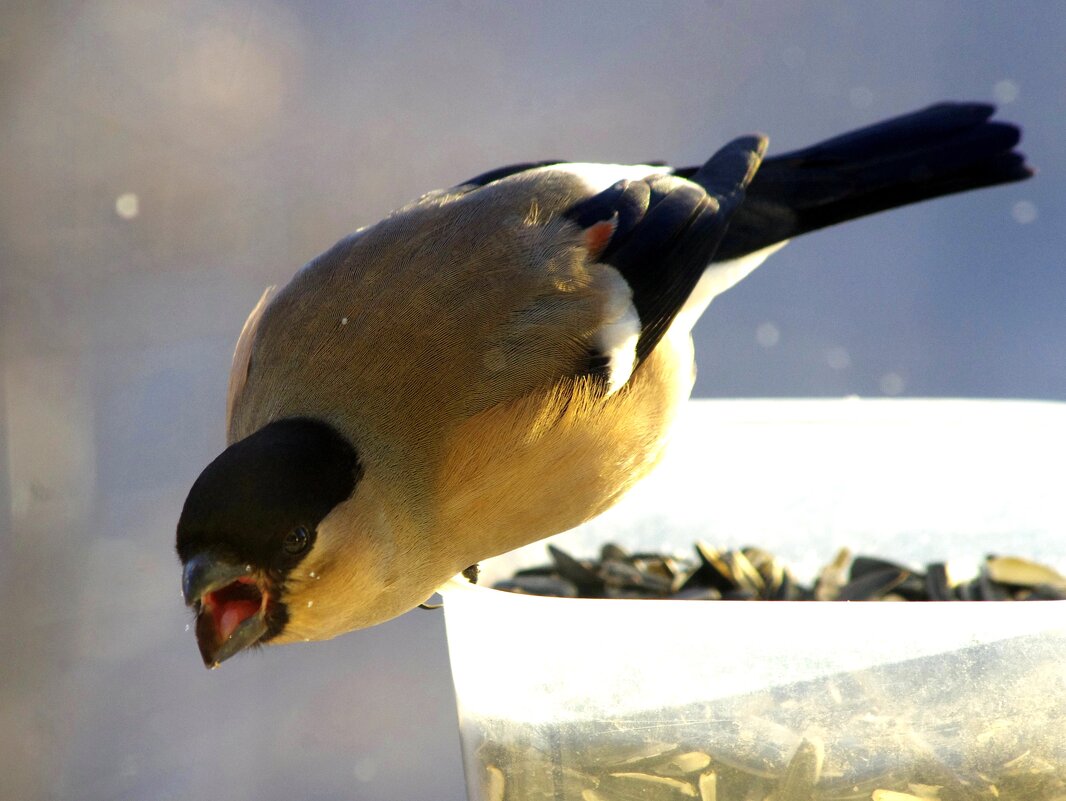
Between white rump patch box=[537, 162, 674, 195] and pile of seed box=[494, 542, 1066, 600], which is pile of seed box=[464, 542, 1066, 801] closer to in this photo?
pile of seed box=[494, 542, 1066, 600]

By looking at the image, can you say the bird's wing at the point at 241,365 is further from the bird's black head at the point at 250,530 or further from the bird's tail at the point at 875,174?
the bird's tail at the point at 875,174

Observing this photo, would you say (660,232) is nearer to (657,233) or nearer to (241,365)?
(657,233)

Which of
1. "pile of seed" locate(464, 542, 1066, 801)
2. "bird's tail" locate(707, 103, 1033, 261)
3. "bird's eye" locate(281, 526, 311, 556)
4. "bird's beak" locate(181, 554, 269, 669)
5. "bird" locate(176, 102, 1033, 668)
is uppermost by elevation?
"bird's tail" locate(707, 103, 1033, 261)

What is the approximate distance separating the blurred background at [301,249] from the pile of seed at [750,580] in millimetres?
561

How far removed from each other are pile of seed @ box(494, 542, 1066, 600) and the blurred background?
56 centimetres

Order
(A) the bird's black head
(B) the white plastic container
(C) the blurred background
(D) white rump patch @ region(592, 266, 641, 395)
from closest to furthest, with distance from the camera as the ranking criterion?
(B) the white plastic container < (A) the bird's black head < (D) white rump patch @ region(592, 266, 641, 395) < (C) the blurred background

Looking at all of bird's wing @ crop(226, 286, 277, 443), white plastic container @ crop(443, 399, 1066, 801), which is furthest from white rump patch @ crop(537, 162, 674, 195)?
white plastic container @ crop(443, 399, 1066, 801)

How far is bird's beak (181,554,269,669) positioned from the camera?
0.90 meters

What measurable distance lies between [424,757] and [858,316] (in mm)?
942

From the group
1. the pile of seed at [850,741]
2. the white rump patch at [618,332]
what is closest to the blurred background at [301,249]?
the white rump patch at [618,332]

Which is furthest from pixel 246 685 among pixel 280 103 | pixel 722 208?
pixel 722 208

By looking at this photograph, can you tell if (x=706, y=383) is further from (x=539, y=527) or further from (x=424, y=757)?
(x=539, y=527)

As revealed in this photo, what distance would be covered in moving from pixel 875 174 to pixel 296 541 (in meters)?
0.74

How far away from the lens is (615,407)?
112 cm
